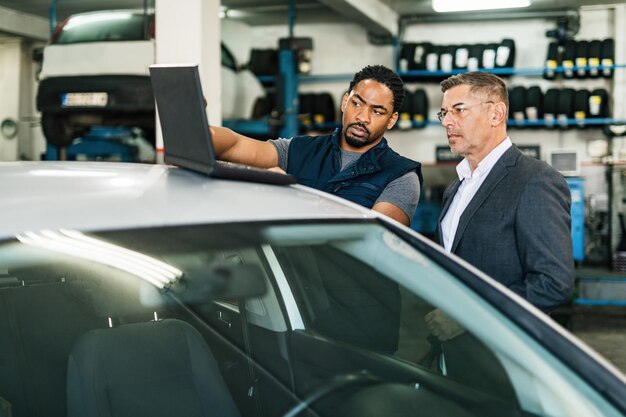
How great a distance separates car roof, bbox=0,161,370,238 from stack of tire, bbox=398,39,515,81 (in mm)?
9905

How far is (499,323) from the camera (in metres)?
1.47

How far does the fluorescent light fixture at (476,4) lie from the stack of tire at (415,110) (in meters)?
1.26

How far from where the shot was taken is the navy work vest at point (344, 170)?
2.74 m

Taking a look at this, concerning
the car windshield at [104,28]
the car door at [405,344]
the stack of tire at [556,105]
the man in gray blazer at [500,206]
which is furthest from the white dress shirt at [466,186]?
the stack of tire at [556,105]

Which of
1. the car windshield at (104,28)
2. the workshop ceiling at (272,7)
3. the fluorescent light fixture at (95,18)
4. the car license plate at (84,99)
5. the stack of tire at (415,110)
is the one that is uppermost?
the workshop ceiling at (272,7)

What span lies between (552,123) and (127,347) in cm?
1016

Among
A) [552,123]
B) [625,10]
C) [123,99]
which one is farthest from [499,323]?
[625,10]

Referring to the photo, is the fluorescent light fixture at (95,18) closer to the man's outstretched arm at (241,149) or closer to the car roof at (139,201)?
the man's outstretched arm at (241,149)

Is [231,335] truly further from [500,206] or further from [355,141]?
[355,141]

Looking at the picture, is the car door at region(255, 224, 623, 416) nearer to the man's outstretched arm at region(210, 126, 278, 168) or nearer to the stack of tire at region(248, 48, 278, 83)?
the man's outstretched arm at region(210, 126, 278, 168)

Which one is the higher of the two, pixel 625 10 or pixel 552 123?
pixel 625 10

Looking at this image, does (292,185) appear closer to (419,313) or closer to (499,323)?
(419,313)

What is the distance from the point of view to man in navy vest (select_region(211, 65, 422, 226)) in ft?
8.84

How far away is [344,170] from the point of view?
2787 mm
